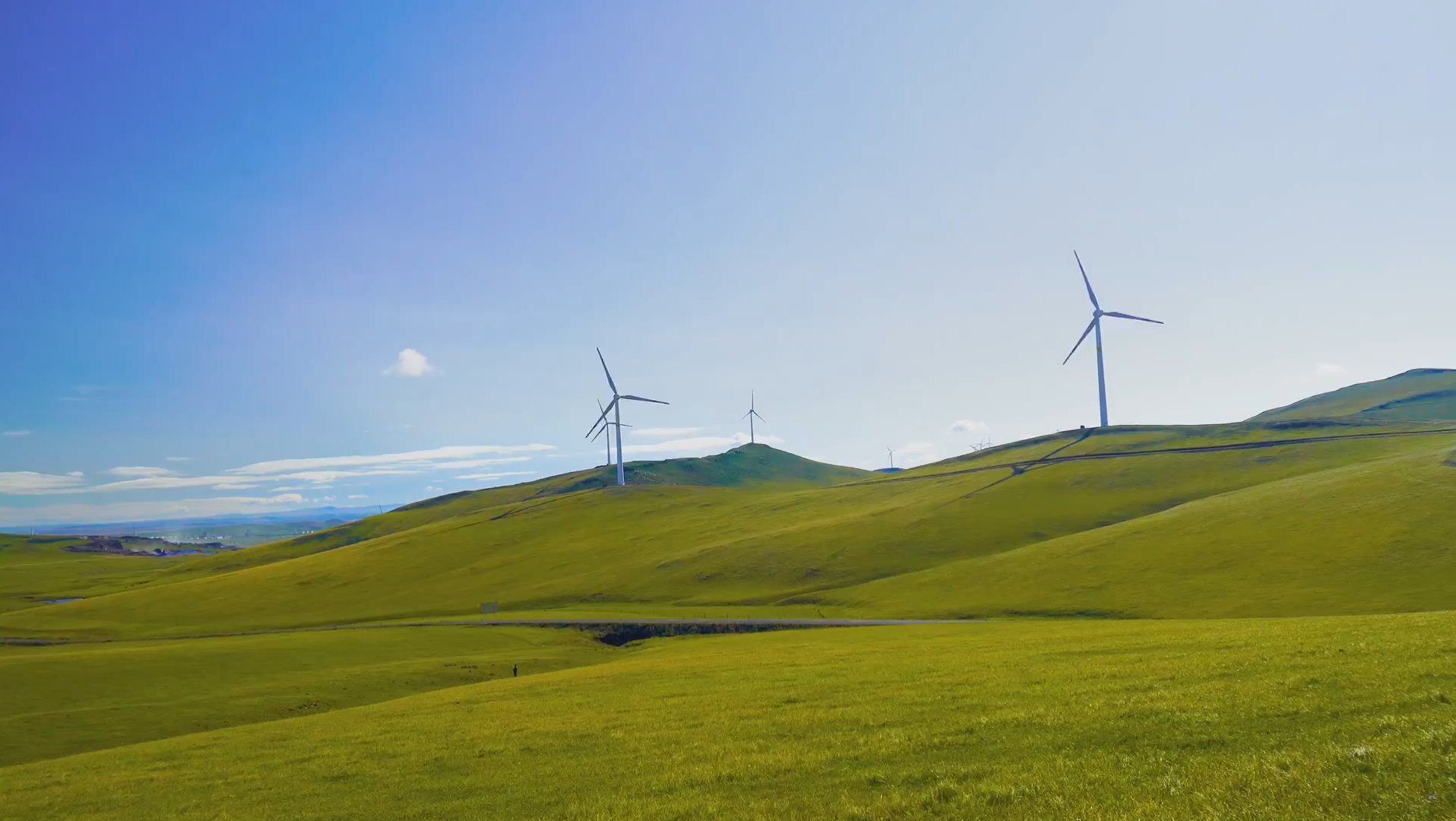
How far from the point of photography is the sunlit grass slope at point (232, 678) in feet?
169

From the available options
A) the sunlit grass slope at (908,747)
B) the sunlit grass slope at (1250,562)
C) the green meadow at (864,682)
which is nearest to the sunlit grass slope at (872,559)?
the sunlit grass slope at (1250,562)

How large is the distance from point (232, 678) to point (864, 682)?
5971 centimetres

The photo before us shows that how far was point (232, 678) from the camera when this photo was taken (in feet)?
219

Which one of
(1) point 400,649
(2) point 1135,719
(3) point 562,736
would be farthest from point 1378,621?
(1) point 400,649

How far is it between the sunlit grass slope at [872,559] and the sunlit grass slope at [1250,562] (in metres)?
0.42

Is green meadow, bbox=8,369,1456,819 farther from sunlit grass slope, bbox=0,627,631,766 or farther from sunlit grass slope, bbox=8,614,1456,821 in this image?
sunlit grass slope, bbox=0,627,631,766

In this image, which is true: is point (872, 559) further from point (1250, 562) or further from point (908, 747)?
point (908, 747)

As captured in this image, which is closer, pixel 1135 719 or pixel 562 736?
pixel 1135 719

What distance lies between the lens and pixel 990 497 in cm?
15562

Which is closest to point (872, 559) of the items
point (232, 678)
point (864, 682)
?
point (232, 678)

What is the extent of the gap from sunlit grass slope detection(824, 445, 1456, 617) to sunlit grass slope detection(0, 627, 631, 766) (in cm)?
4902

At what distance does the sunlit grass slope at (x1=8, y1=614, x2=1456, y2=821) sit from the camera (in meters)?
17.0

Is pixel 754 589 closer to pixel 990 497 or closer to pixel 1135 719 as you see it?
pixel 990 497

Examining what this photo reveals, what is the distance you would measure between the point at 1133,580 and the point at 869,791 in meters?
83.4
